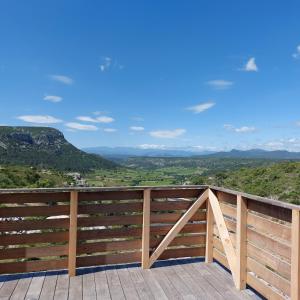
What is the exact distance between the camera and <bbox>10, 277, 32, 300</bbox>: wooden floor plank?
3091 millimetres

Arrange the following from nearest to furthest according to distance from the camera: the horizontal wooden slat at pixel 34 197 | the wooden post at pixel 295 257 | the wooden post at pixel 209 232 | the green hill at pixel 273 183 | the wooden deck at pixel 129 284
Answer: the wooden post at pixel 295 257 → the wooden deck at pixel 129 284 → the horizontal wooden slat at pixel 34 197 → the wooden post at pixel 209 232 → the green hill at pixel 273 183

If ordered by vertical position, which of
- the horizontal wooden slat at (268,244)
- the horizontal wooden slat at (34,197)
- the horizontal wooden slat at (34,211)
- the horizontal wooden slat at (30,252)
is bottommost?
the horizontal wooden slat at (30,252)

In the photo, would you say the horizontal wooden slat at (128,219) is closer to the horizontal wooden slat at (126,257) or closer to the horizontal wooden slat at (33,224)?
the horizontal wooden slat at (33,224)

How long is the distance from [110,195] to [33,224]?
3.35 ft

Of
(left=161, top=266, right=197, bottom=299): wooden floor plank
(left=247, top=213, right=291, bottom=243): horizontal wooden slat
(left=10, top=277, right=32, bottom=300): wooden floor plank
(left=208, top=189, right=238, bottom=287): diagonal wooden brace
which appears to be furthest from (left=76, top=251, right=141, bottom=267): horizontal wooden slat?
(left=247, top=213, right=291, bottom=243): horizontal wooden slat

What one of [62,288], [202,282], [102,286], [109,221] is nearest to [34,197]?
[109,221]

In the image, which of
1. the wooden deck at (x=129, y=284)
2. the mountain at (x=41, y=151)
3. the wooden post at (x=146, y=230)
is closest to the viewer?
the wooden deck at (x=129, y=284)

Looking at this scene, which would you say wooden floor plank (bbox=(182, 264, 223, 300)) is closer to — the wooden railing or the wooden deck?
the wooden deck

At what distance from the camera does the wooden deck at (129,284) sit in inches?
126

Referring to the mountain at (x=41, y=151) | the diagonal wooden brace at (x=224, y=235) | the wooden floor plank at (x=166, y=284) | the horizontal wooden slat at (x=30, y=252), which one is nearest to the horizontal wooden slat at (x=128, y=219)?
the diagonal wooden brace at (x=224, y=235)

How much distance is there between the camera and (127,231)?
404 centimetres

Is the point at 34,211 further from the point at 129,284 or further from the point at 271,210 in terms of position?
the point at 271,210

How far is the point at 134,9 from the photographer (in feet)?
37.6

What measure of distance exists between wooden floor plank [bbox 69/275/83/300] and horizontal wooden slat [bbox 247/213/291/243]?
2094mm
